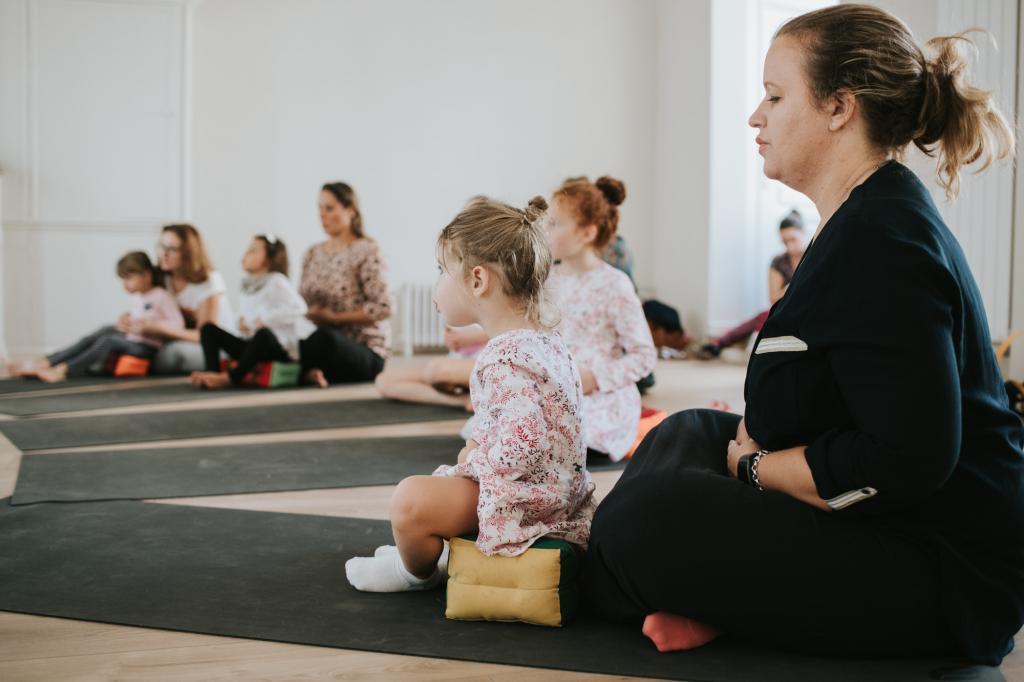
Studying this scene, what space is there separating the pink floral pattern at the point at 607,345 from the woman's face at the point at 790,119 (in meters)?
1.51

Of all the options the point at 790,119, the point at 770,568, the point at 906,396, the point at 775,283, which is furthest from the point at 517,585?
the point at 775,283

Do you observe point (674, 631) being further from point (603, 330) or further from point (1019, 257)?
point (1019, 257)

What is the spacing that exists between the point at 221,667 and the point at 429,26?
6558 mm

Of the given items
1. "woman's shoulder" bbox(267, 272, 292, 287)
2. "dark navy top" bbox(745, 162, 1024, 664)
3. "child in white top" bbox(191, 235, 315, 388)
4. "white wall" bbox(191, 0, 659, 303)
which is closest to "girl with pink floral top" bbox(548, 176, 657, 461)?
"dark navy top" bbox(745, 162, 1024, 664)

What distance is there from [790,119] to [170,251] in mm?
4505

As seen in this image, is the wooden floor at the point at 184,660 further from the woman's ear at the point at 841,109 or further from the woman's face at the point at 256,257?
the woman's face at the point at 256,257

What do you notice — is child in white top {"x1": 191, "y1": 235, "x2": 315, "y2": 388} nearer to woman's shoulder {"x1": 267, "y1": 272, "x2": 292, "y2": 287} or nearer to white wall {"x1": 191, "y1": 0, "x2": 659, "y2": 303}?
woman's shoulder {"x1": 267, "y1": 272, "x2": 292, "y2": 287}

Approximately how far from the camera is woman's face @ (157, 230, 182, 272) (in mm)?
5258

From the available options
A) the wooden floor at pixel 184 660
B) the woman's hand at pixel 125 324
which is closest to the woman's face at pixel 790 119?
the wooden floor at pixel 184 660

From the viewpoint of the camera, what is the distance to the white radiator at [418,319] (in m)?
Result: 7.14

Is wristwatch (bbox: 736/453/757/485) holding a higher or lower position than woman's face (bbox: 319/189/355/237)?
lower

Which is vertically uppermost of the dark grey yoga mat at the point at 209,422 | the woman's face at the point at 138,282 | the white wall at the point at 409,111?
the white wall at the point at 409,111

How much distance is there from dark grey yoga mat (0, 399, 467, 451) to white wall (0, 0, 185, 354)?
3.10 m

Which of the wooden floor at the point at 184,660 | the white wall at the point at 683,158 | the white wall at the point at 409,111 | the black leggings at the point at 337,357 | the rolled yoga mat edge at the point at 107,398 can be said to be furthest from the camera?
the white wall at the point at 683,158
